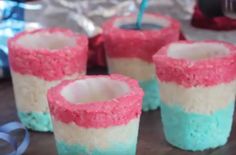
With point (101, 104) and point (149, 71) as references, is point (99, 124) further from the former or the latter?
point (149, 71)

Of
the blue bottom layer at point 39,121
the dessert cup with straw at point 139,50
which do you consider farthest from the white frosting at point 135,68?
the blue bottom layer at point 39,121

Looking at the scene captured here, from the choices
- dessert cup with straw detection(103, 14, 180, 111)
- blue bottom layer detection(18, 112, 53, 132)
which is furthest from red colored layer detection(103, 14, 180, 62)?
blue bottom layer detection(18, 112, 53, 132)

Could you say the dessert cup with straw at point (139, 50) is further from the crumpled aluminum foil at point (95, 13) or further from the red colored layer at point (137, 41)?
the crumpled aluminum foil at point (95, 13)

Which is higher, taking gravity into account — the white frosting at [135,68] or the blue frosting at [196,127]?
the white frosting at [135,68]

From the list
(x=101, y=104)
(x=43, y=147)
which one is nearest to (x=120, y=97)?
(x=101, y=104)

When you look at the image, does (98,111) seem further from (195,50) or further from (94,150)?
(195,50)

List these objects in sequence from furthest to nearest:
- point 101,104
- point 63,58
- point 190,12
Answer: point 190,12 < point 63,58 < point 101,104

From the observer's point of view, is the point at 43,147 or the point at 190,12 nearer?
the point at 43,147
